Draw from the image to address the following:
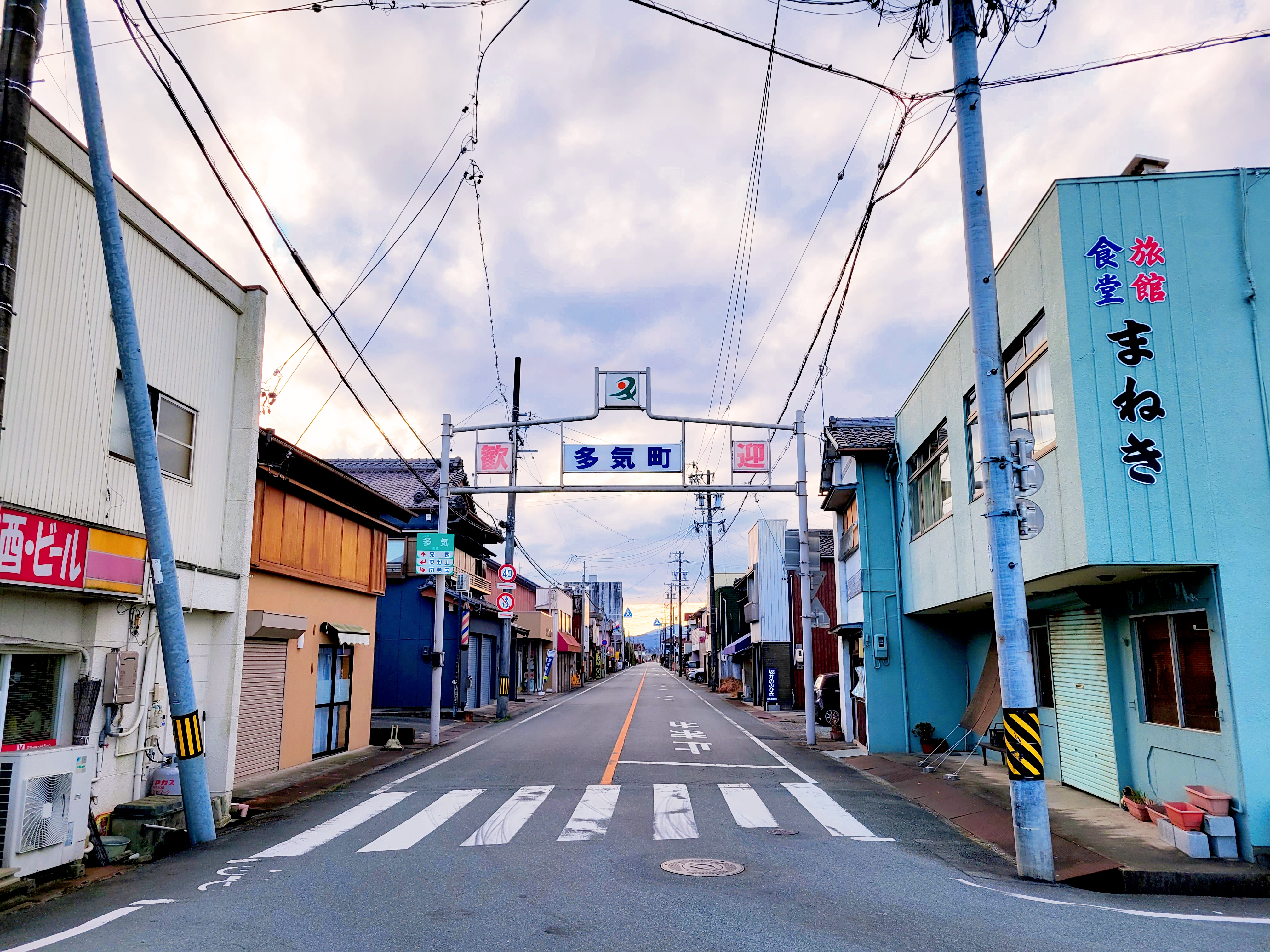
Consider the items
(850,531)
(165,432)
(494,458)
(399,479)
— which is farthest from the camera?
(399,479)

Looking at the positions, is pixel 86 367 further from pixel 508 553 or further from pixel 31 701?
pixel 508 553

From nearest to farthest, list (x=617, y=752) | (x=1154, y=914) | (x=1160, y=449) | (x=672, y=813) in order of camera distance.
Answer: (x=1154, y=914) < (x=1160, y=449) < (x=672, y=813) < (x=617, y=752)

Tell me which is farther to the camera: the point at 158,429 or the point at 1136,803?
the point at 158,429

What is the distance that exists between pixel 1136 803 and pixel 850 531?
461 inches

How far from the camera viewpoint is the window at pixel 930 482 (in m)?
15.6

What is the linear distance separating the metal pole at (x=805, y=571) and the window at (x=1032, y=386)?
10.5 meters

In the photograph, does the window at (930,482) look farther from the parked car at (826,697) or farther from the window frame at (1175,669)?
the parked car at (826,697)

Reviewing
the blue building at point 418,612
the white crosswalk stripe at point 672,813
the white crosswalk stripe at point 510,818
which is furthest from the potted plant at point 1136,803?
the blue building at point 418,612

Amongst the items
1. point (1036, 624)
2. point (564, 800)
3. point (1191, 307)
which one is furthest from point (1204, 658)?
point (564, 800)

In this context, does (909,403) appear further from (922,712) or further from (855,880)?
(855,880)

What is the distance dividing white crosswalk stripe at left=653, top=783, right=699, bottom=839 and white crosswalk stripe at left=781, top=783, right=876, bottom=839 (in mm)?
1605

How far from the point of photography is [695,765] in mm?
16875

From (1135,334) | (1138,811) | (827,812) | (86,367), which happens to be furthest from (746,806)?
(86,367)

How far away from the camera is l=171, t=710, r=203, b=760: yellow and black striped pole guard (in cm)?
1007
